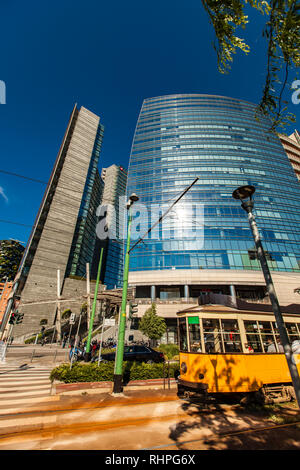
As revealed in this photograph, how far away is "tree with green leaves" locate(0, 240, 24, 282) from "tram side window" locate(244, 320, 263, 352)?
47.4 metres

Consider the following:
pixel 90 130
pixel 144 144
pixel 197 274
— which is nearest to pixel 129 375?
pixel 197 274

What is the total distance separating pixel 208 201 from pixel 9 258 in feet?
156

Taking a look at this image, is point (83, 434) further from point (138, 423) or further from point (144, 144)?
point (144, 144)

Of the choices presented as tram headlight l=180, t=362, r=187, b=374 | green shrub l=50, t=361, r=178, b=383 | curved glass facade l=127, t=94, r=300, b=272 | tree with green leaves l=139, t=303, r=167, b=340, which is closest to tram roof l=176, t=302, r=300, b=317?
tram headlight l=180, t=362, r=187, b=374

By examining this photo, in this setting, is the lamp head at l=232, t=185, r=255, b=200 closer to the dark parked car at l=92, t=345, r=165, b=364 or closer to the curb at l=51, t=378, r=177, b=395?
the curb at l=51, t=378, r=177, b=395

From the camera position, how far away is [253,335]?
773 cm

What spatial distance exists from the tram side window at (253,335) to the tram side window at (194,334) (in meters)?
1.95

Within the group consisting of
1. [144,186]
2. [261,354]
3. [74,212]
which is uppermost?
[144,186]

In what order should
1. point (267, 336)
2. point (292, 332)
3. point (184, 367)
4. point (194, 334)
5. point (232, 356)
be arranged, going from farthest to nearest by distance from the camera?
point (292, 332) < point (267, 336) < point (194, 334) < point (184, 367) < point (232, 356)

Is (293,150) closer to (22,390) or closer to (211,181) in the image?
(211,181)

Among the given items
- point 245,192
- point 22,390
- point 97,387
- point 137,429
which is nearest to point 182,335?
point 137,429

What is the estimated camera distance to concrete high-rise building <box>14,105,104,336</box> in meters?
35.7
